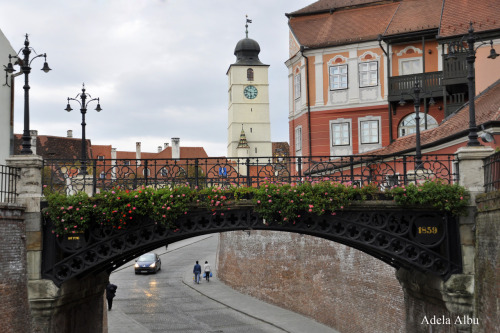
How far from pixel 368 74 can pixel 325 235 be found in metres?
23.6

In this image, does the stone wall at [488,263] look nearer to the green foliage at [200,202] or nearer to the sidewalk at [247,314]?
the green foliage at [200,202]

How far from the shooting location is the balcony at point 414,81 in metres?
35.6

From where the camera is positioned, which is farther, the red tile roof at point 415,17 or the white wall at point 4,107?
the red tile roof at point 415,17

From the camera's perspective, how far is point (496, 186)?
15070mm

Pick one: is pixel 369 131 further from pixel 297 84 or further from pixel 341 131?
pixel 297 84

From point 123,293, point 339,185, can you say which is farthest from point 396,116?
point 339,185

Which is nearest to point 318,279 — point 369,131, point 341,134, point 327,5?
point 341,134

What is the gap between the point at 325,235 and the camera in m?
16.9

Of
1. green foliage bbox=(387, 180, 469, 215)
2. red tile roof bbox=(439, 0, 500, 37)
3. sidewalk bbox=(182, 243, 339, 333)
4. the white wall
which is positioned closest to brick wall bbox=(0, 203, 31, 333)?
green foliage bbox=(387, 180, 469, 215)

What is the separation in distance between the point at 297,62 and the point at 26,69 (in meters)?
27.2

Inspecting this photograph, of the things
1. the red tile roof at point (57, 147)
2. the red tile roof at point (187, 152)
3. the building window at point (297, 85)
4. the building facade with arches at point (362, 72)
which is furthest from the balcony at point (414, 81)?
the red tile roof at point (187, 152)

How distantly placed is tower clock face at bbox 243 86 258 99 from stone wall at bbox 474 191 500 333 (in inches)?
3734

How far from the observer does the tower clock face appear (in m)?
110

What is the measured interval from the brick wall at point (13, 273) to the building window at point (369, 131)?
25.8 m
